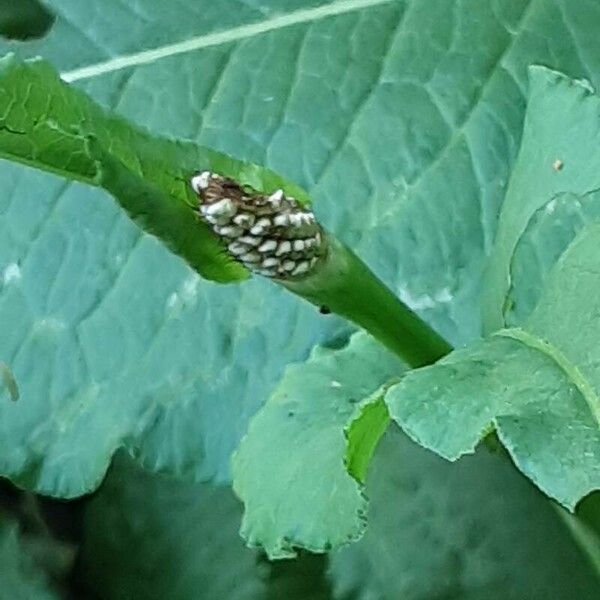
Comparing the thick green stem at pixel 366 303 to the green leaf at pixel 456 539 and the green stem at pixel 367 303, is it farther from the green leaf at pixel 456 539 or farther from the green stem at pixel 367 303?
the green leaf at pixel 456 539

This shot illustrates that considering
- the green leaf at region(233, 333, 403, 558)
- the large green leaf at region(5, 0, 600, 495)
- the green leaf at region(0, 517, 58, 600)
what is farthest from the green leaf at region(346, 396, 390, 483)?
the green leaf at region(0, 517, 58, 600)

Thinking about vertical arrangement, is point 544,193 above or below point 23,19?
above

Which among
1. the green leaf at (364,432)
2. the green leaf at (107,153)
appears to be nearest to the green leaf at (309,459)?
the green leaf at (364,432)

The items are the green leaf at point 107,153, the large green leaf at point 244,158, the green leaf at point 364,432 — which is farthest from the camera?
the large green leaf at point 244,158

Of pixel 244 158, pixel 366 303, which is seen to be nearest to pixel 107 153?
pixel 366 303

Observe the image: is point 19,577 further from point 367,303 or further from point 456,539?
point 367,303

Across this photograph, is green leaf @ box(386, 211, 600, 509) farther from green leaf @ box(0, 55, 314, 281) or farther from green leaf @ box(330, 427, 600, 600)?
green leaf @ box(330, 427, 600, 600)

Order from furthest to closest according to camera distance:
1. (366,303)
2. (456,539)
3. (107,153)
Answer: (456,539), (366,303), (107,153)
